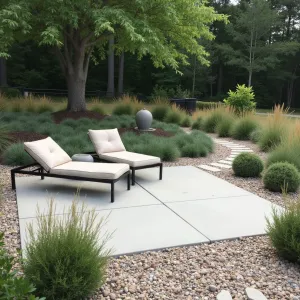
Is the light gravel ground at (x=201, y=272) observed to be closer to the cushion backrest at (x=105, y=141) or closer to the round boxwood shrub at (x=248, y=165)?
the cushion backrest at (x=105, y=141)

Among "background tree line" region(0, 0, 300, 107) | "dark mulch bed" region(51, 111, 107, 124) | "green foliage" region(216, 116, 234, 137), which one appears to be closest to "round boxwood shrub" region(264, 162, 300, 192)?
"green foliage" region(216, 116, 234, 137)

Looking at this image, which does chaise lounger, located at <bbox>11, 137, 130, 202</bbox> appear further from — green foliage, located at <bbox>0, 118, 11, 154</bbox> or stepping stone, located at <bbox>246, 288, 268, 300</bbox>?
green foliage, located at <bbox>0, 118, 11, 154</bbox>

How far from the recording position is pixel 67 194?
4.54 meters

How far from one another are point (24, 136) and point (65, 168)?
3557 mm

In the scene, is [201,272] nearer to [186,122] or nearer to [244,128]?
[244,128]

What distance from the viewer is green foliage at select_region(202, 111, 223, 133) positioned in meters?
11.3

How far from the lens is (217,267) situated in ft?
9.19

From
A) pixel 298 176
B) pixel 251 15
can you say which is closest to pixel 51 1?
pixel 298 176

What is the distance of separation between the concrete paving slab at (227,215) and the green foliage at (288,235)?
504 mm

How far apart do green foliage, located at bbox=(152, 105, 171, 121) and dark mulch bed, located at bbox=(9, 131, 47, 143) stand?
19.1ft

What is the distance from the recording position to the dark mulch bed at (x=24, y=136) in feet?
23.9

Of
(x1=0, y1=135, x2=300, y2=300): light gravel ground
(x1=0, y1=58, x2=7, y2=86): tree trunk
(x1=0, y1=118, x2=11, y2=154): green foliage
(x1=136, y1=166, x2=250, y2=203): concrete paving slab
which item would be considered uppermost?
(x1=0, y1=58, x2=7, y2=86): tree trunk

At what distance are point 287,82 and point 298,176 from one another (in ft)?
102

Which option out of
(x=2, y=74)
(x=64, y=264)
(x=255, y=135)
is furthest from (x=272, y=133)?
(x=2, y=74)
